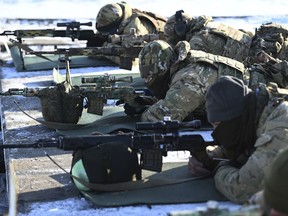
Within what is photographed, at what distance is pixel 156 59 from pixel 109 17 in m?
3.75

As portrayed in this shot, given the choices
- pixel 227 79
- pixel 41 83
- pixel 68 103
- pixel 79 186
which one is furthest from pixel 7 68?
pixel 227 79

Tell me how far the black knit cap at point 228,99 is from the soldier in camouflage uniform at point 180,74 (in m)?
1.58

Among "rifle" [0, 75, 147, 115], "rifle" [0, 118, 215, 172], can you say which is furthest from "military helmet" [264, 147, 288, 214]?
"rifle" [0, 75, 147, 115]

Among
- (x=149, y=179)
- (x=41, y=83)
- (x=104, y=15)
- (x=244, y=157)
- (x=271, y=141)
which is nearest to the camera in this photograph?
(x=271, y=141)

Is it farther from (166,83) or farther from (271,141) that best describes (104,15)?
(271,141)

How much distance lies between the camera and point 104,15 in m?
8.95

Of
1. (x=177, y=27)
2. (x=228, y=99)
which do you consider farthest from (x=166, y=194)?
(x=177, y=27)

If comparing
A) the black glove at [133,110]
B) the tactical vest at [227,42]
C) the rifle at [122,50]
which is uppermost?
the tactical vest at [227,42]

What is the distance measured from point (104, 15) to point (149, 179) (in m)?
5.15

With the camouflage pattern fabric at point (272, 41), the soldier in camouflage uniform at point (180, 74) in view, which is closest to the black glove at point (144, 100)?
the soldier in camouflage uniform at point (180, 74)

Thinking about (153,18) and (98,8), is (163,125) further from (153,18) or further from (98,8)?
(98,8)

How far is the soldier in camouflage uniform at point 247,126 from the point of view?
3.52m

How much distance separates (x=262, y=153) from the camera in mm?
3535

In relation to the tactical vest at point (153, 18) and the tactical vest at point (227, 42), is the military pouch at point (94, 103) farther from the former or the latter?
the tactical vest at point (153, 18)
